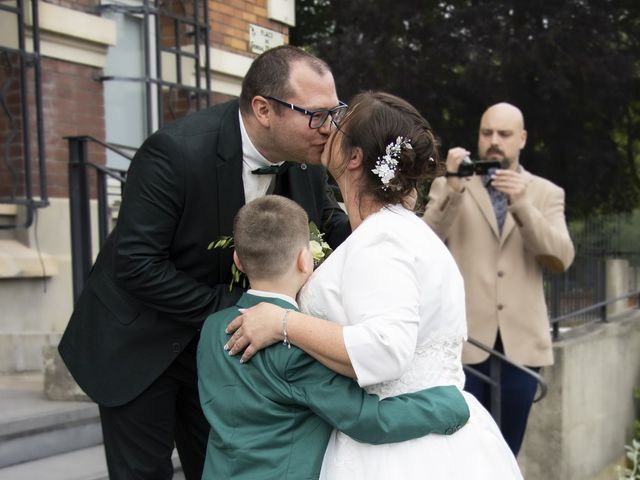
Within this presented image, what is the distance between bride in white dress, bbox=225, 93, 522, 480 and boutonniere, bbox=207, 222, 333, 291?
225 millimetres

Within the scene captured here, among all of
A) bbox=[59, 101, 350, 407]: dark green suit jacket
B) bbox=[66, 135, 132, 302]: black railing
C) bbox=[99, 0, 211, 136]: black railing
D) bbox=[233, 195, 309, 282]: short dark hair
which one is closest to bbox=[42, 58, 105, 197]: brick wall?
bbox=[99, 0, 211, 136]: black railing

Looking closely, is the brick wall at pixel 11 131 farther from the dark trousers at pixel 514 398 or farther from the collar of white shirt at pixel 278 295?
the collar of white shirt at pixel 278 295

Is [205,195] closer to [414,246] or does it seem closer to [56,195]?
[414,246]

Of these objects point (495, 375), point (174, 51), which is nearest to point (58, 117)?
point (174, 51)

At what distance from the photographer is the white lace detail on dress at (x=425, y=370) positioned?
224 cm

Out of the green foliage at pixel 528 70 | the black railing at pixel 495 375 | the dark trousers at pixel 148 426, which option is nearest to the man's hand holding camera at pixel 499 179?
the black railing at pixel 495 375

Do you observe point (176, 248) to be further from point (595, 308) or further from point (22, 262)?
point (595, 308)

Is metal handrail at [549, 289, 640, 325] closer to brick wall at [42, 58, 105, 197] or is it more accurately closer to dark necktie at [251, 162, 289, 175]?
brick wall at [42, 58, 105, 197]

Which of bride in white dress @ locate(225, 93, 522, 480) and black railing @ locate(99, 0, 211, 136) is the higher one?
black railing @ locate(99, 0, 211, 136)

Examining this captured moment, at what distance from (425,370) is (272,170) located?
0.92 metres

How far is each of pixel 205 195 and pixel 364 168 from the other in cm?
67

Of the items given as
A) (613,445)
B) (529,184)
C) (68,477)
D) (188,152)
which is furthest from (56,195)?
(613,445)

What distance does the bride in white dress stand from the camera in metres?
2.07

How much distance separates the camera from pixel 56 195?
614 cm
